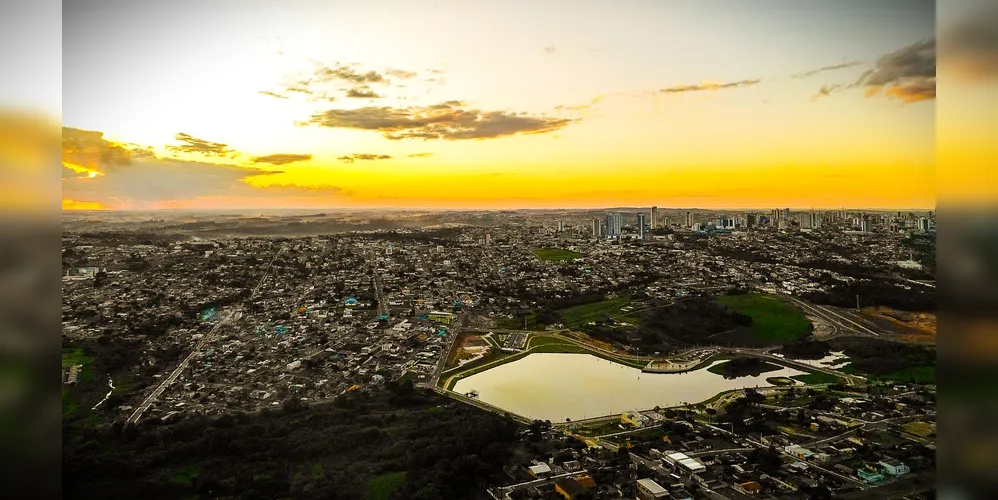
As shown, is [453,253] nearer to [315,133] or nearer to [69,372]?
[315,133]

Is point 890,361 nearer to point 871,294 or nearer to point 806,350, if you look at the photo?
point 806,350

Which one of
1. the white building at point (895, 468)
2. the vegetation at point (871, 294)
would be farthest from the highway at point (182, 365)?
the vegetation at point (871, 294)

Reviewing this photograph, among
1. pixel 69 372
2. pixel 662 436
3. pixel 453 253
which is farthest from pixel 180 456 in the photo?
pixel 453 253

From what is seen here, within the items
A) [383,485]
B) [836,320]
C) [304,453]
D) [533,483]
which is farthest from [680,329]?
[304,453]

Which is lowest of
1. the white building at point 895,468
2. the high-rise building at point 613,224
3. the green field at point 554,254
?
the white building at point 895,468

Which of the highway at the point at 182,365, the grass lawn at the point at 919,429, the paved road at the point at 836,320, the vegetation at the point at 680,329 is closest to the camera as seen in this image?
the grass lawn at the point at 919,429

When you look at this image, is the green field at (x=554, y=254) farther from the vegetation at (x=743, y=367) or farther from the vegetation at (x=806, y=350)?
the vegetation at (x=806, y=350)
